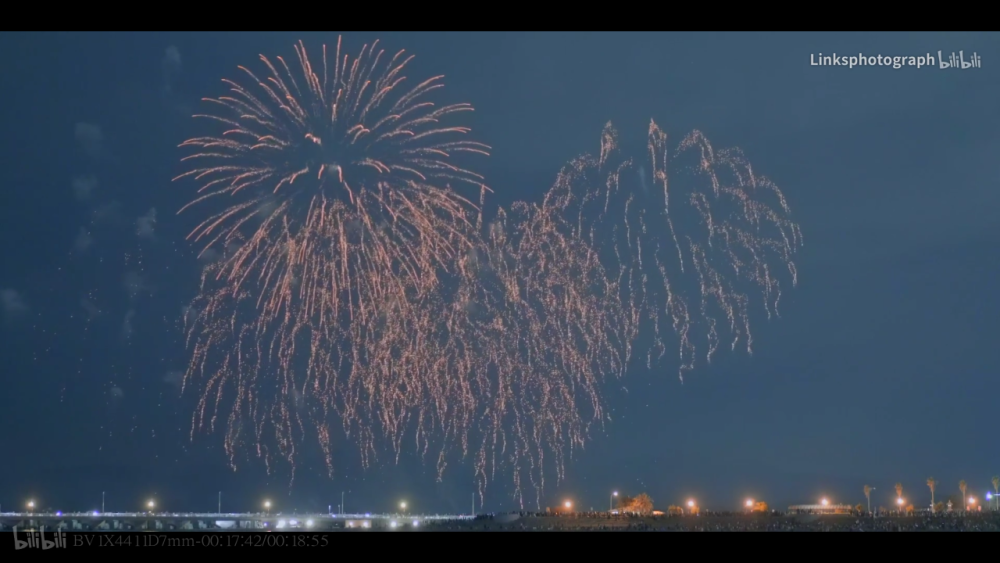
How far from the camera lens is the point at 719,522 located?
7762 centimetres

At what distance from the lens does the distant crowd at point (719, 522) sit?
234ft

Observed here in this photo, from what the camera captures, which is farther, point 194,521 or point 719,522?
point 194,521
